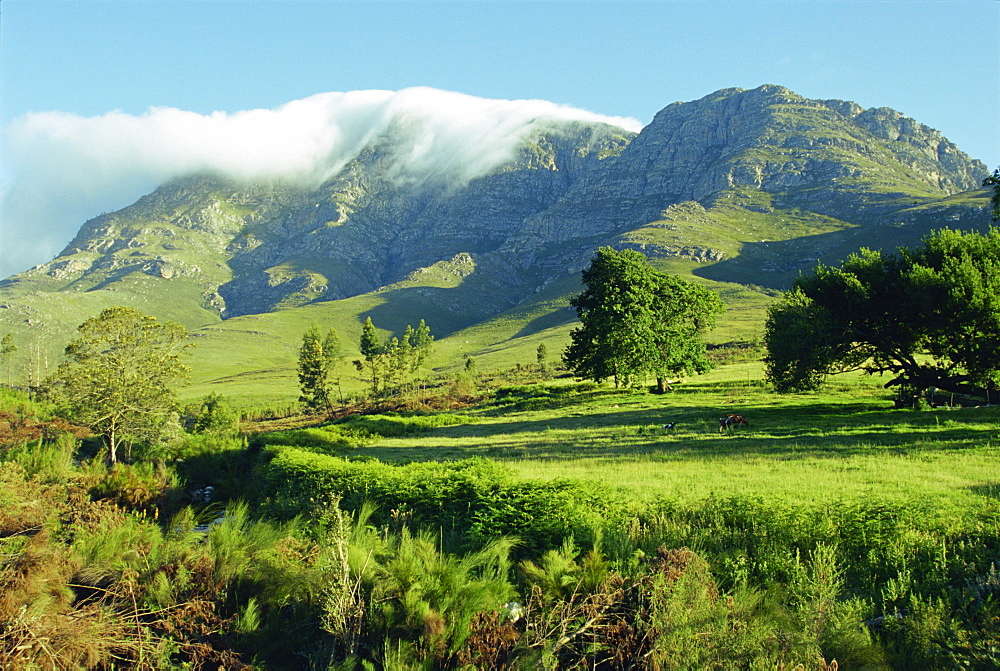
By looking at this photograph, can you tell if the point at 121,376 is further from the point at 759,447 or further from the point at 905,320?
the point at 905,320

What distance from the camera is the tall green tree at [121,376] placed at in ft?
68.7

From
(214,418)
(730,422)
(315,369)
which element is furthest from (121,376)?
(315,369)

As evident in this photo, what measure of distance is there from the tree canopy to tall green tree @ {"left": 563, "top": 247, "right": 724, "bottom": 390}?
37.7ft

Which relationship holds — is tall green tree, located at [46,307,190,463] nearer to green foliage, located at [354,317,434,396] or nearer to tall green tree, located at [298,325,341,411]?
green foliage, located at [354,317,434,396]

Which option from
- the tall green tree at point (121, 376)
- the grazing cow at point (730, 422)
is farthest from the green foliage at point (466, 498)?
the grazing cow at point (730, 422)

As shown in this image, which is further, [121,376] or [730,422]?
[730,422]

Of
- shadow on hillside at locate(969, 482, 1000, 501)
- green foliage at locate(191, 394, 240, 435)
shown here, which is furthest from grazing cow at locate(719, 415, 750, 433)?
green foliage at locate(191, 394, 240, 435)

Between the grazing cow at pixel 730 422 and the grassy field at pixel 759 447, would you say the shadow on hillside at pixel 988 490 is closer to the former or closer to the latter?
the grassy field at pixel 759 447

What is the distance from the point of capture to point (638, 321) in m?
41.3

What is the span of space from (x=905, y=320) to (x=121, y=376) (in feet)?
109

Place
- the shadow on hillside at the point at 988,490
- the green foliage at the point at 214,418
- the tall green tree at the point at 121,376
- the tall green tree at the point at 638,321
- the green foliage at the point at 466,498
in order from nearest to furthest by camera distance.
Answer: the green foliage at the point at 466,498 < the shadow on hillside at the point at 988,490 < the tall green tree at the point at 121,376 < the tall green tree at the point at 638,321 < the green foliage at the point at 214,418

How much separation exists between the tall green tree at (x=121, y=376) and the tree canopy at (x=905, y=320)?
2723 cm

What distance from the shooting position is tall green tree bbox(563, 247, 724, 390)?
40.4 metres

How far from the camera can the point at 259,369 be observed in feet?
610
